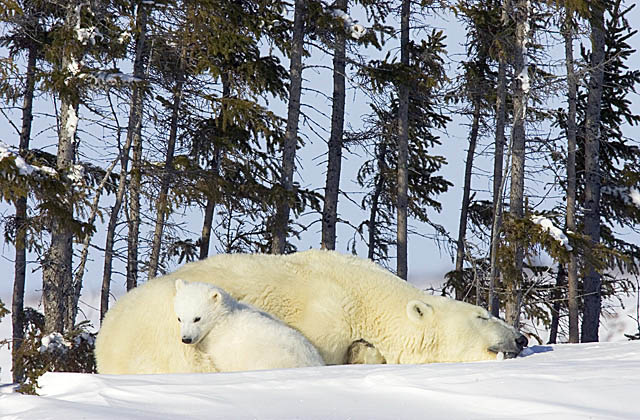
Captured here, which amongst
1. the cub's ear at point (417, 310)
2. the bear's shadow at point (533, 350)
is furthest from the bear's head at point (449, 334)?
the bear's shadow at point (533, 350)

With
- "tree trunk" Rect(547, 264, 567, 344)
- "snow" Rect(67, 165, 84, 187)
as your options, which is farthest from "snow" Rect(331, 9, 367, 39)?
"tree trunk" Rect(547, 264, 567, 344)

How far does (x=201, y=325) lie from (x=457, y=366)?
6.75 ft

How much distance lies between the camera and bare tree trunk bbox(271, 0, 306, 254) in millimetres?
15953

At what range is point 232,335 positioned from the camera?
5.78 m

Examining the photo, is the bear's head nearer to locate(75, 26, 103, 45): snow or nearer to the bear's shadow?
the bear's shadow

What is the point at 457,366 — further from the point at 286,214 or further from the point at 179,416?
the point at 286,214

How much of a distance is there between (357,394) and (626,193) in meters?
20.3

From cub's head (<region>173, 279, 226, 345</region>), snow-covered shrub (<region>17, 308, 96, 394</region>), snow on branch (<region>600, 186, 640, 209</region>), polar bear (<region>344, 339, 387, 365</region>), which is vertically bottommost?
snow-covered shrub (<region>17, 308, 96, 394</region>)

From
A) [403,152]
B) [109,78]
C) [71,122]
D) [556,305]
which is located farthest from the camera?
[556,305]

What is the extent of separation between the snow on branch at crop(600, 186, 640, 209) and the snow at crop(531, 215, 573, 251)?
8.04m

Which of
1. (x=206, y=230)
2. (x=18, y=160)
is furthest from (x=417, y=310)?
(x=206, y=230)

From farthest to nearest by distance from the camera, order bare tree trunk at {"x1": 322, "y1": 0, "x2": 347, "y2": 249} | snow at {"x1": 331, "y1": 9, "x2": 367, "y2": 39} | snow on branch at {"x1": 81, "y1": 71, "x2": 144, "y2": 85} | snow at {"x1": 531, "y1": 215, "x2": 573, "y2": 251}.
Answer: bare tree trunk at {"x1": 322, "y1": 0, "x2": 347, "y2": 249}, snow at {"x1": 331, "y1": 9, "x2": 367, "y2": 39}, snow at {"x1": 531, "y1": 215, "x2": 573, "y2": 251}, snow on branch at {"x1": 81, "y1": 71, "x2": 144, "y2": 85}

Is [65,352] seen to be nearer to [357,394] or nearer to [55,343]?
[55,343]

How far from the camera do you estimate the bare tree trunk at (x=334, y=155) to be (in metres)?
18.5
